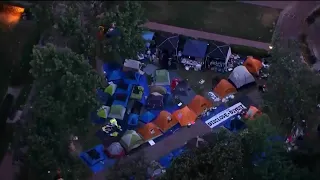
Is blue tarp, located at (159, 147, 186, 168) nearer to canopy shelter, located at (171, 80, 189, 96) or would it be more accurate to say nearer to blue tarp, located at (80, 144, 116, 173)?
blue tarp, located at (80, 144, 116, 173)

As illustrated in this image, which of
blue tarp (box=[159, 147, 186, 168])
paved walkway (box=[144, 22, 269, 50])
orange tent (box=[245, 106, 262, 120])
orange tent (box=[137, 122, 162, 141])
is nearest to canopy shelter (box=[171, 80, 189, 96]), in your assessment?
orange tent (box=[137, 122, 162, 141])

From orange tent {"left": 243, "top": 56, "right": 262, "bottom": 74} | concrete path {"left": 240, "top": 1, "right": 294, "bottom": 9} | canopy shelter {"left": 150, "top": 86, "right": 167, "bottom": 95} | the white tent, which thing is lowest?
canopy shelter {"left": 150, "top": 86, "right": 167, "bottom": 95}

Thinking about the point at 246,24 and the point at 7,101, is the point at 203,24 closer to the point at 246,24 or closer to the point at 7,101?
the point at 246,24

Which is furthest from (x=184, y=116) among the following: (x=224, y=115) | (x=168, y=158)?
(x=168, y=158)

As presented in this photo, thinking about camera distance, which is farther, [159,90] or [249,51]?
[249,51]

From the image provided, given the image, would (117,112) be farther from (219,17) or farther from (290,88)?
(219,17)

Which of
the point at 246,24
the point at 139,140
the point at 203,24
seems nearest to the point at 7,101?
the point at 139,140
